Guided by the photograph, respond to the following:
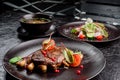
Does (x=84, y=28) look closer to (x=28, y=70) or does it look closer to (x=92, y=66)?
(x=92, y=66)

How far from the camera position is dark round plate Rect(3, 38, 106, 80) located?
884mm

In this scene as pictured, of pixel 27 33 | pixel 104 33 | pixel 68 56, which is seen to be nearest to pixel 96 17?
pixel 104 33

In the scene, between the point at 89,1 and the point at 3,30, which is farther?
the point at 89,1

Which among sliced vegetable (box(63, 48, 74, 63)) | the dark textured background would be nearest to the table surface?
the dark textured background

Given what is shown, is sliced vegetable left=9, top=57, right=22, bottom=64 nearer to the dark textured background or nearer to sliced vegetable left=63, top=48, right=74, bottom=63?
the dark textured background

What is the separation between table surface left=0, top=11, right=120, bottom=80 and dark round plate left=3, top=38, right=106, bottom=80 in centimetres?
5

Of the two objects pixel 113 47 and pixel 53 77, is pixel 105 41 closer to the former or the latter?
pixel 113 47

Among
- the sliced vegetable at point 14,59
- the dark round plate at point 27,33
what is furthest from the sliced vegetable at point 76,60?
the dark round plate at point 27,33

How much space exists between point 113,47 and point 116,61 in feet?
0.53

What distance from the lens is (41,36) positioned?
1.27 m

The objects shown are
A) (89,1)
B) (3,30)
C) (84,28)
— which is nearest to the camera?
(84,28)

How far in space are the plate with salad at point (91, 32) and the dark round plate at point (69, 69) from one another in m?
0.11

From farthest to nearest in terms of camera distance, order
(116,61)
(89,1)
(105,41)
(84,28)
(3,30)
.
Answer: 1. (89,1)
2. (3,30)
3. (84,28)
4. (105,41)
5. (116,61)

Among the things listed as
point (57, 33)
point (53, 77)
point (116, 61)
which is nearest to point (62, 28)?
point (57, 33)
